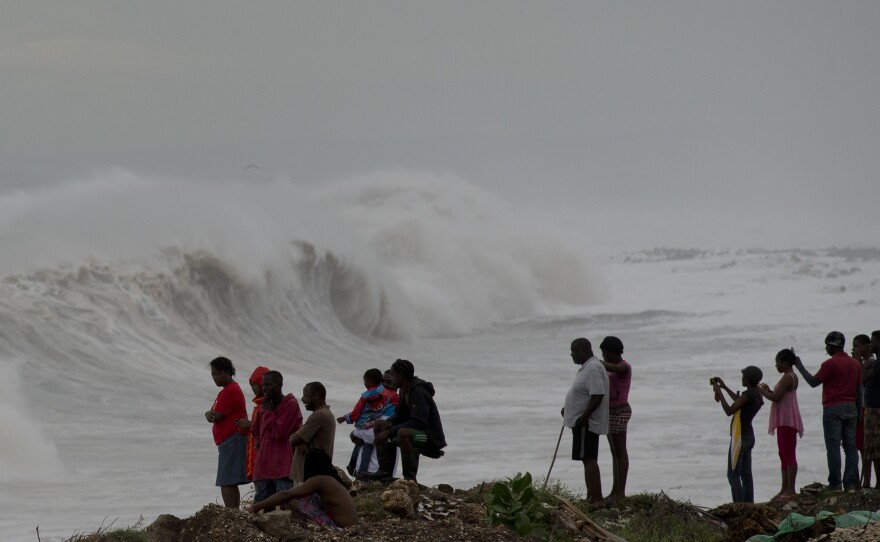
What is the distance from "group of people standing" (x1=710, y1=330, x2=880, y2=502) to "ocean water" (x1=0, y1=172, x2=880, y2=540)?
2317mm

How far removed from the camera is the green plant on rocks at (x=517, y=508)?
7562 mm

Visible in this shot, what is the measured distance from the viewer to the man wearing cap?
33.2 feet

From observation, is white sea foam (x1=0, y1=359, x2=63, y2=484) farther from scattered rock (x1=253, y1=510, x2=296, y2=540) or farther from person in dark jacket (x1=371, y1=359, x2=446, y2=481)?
scattered rock (x1=253, y1=510, x2=296, y2=540)

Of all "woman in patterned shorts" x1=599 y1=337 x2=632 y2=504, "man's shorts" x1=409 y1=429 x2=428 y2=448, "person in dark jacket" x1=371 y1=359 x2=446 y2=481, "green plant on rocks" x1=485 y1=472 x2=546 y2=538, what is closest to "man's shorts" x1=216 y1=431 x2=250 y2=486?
"person in dark jacket" x1=371 y1=359 x2=446 y2=481

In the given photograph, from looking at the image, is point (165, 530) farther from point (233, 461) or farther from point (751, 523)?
point (751, 523)

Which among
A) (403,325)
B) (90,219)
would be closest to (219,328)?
(90,219)

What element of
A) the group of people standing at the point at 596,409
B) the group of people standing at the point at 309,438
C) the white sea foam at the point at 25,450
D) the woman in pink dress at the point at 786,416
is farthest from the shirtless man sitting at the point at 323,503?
the white sea foam at the point at 25,450

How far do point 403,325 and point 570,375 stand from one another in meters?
11.8

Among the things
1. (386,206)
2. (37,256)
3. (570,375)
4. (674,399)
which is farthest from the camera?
(386,206)

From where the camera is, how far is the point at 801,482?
13023 millimetres

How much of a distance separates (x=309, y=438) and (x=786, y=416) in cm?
408

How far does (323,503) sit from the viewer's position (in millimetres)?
7430

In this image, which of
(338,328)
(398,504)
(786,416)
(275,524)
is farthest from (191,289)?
(275,524)

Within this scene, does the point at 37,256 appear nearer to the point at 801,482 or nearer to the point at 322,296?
the point at 322,296
